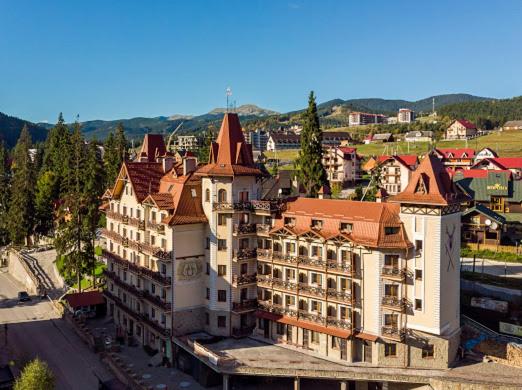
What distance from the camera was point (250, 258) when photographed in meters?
47.1

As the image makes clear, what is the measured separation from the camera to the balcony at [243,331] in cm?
4681

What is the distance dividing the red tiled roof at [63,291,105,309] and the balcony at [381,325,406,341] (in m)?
38.2

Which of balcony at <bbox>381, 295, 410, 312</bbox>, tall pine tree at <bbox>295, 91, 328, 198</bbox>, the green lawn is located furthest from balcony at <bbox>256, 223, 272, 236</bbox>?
the green lawn

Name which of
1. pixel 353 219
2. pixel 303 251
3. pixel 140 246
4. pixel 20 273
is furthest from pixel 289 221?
pixel 20 273

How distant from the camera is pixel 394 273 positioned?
39.2 m

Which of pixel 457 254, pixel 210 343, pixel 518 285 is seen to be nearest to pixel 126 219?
pixel 210 343

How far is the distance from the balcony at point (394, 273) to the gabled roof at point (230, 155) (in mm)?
15468

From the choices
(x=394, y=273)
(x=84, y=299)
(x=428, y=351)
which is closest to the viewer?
(x=428, y=351)

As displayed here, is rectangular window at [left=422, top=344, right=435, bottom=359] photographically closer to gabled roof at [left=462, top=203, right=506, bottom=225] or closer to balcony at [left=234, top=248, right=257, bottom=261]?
balcony at [left=234, top=248, right=257, bottom=261]

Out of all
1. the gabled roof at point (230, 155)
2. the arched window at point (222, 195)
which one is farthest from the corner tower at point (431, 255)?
the arched window at point (222, 195)

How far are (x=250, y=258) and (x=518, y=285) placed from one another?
85.6ft

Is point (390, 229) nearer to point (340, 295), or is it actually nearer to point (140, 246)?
point (340, 295)

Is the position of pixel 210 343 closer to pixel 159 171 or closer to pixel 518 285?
pixel 159 171

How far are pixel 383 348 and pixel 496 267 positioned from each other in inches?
955
